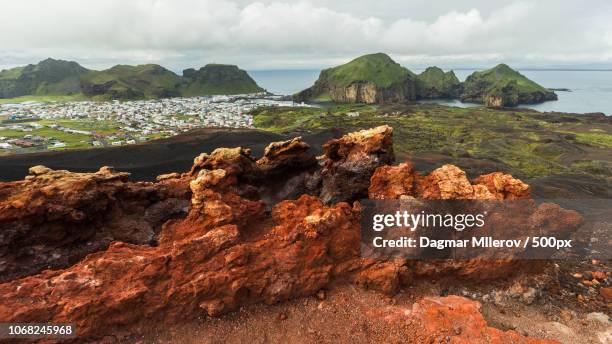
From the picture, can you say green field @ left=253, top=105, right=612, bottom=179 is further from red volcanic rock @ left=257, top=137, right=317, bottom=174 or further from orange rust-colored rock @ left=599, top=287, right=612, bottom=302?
red volcanic rock @ left=257, top=137, right=317, bottom=174

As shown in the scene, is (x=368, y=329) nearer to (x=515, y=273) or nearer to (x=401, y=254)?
(x=401, y=254)

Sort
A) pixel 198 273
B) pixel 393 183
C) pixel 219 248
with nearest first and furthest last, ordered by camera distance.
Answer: pixel 198 273
pixel 219 248
pixel 393 183

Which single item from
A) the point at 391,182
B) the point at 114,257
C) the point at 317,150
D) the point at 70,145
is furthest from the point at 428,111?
the point at 114,257

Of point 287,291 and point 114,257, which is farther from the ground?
point 114,257

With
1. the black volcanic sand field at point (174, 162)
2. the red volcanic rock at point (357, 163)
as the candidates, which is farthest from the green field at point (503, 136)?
the red volcanic rock at point (357, 163)

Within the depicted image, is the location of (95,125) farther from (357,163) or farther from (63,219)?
(357,163)

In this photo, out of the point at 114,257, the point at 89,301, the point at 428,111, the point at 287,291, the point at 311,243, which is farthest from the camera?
the point at 428,111

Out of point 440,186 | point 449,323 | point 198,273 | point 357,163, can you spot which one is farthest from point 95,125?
point 449,323
